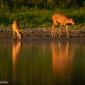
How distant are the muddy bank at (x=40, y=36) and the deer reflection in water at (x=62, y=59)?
49.1 inches

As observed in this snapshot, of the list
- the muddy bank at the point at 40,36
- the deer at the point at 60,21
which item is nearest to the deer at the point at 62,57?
the muddy bank at the point at 40,36

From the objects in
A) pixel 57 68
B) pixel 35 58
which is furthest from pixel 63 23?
pixel 57 68

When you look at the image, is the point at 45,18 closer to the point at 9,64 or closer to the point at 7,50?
the point at 7,50

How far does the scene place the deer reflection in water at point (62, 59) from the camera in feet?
54.6

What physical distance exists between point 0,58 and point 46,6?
14.7 meters

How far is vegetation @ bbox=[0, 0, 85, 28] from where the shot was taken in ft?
99.0

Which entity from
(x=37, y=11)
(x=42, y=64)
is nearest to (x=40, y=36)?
(x=37, y=11)

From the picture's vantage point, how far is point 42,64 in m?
18.7

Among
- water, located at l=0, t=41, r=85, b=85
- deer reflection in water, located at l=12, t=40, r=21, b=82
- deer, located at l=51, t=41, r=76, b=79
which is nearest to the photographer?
water, located at l=0, t=41, r=85, b=85

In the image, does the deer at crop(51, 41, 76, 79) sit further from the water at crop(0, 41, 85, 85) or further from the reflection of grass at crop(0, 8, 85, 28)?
the reflection of grass at crop(0, 8, 85, 28)

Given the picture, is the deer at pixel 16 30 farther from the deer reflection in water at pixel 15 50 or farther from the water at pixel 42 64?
the water at pixel 42 64

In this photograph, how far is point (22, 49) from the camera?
22.8 metres

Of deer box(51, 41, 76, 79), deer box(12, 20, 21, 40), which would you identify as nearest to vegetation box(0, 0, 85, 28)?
deer box(12, 20, 21, 40)

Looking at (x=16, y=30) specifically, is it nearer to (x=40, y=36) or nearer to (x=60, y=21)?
(x=40, y=36)
